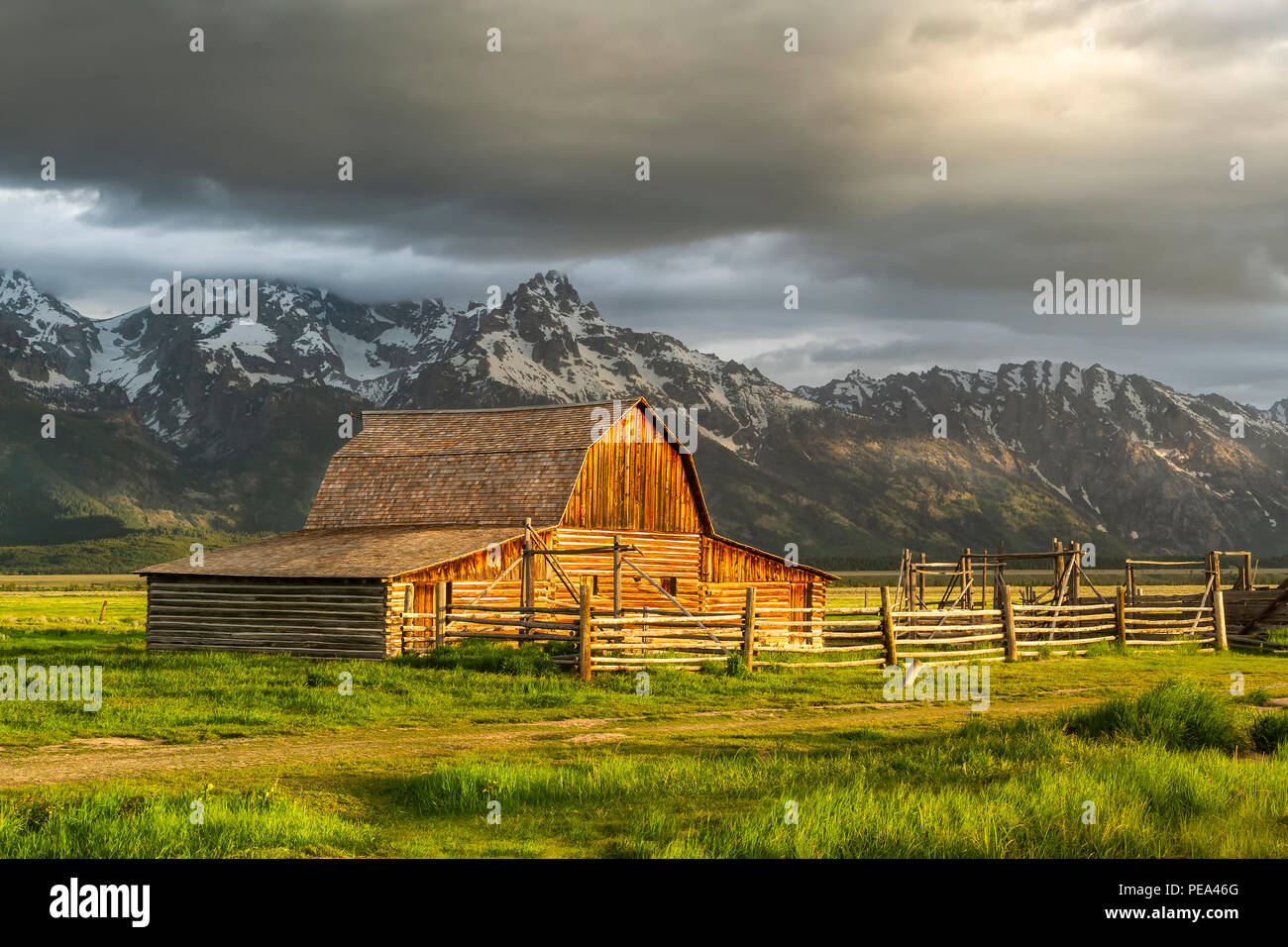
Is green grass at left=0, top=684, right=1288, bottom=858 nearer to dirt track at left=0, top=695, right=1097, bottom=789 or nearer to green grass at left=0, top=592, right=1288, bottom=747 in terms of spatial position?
dirt track at left=0, top=695, right=1097, bottom=789

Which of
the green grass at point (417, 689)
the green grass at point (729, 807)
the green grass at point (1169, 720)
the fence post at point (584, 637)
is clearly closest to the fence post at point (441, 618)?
the green grass at point (417, 689)

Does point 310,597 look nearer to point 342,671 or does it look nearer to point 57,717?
point 342,671

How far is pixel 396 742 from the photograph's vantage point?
1786cm

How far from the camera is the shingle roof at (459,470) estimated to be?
39406 millimetres

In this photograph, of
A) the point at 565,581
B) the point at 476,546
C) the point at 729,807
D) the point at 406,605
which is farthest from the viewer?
the point at 476,546

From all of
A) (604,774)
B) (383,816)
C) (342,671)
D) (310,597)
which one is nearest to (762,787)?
(604,774)

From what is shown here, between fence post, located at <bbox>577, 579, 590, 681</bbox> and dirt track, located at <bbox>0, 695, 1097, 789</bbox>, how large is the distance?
199 inches

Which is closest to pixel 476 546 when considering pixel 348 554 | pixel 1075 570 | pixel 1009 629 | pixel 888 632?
pixel 348 554

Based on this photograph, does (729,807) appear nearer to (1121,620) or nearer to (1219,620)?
(1121,620)

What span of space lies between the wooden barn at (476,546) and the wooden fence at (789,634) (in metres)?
0.95

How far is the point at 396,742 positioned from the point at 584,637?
856 cm

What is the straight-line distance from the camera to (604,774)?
13664mm

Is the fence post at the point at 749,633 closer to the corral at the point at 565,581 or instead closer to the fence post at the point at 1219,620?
the corral at the point at 565,581
